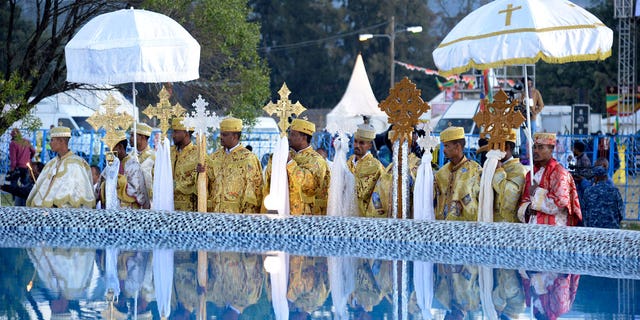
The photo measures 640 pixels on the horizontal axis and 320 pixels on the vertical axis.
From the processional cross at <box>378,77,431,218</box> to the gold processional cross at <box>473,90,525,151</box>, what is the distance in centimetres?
63

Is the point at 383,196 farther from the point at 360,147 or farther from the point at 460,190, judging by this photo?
the point at 460,190

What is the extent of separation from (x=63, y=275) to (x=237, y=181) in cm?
300

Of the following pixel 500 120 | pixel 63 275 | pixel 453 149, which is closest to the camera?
pixel 63 275

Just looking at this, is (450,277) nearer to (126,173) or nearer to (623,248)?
(623,248)

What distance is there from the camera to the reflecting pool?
713cm

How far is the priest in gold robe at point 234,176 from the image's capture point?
1105 cm

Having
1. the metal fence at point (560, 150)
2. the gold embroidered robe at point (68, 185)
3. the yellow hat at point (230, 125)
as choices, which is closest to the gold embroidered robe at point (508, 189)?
the yellow hat at point (230, 125)

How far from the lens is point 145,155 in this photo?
1183 cm

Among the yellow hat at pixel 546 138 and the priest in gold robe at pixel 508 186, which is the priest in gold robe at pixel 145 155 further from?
the yellow hat at pixel 546 138

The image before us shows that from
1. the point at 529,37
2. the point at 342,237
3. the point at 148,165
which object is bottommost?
the point at 342,237

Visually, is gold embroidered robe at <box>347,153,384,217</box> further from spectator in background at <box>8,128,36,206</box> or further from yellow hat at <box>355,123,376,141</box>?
spectator in background at <box>8,128,36,206</box>

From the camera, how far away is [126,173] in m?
11.4

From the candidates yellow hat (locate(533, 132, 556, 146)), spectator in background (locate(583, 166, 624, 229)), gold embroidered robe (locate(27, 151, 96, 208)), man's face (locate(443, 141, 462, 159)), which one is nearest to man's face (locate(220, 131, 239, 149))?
gold embroidered robe (locate(27, 151, 96, 208))

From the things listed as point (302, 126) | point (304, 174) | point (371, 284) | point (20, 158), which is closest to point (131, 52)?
point (302, 126)
